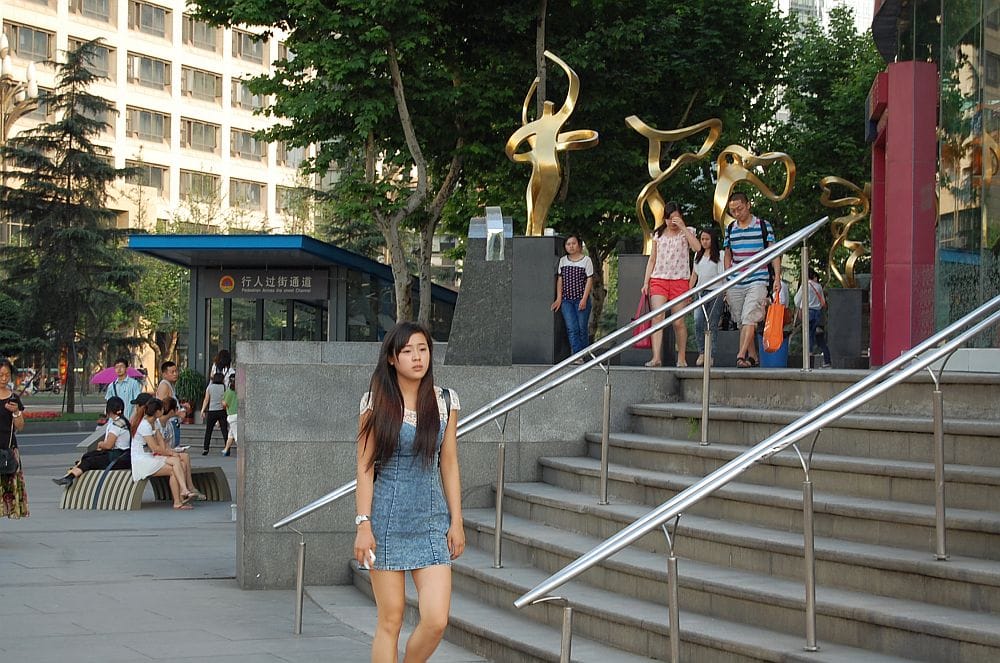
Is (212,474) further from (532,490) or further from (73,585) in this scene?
(532,490)

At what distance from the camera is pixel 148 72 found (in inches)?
3009

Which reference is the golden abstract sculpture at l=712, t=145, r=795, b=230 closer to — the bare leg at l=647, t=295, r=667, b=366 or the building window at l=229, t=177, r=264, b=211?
the bare leg at l=647, t=295, r=667, b=366

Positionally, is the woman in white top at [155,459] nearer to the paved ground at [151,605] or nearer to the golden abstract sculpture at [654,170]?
the paved ground at [151,605]

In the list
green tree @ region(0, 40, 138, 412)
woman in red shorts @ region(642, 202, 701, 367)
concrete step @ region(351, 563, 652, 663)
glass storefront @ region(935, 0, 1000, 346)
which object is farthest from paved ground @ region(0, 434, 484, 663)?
green tree @ region(0, 40, 138, 412)

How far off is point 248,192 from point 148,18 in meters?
12.4

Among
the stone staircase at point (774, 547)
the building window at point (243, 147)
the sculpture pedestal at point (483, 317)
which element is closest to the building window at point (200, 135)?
the building window at point (243, 147)

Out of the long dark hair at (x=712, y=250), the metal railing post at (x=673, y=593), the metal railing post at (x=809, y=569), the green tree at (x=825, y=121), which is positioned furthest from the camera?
the green tree at (x=825, y=121)

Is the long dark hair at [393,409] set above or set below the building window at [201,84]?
below

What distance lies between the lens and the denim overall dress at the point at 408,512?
19.5ft

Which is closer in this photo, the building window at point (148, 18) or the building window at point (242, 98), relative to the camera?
the building window at point (148, 18)

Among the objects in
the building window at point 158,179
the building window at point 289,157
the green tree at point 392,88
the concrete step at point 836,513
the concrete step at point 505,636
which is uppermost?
the building window at point 289,157

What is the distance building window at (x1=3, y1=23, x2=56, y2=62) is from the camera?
66.5 m

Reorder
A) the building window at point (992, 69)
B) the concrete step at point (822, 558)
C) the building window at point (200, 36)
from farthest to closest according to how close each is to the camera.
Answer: the building window at point (200, 36)
the building window at point (992, 69)
the concrete step at point (822, 558)

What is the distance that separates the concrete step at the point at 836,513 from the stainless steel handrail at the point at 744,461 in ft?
3.12
